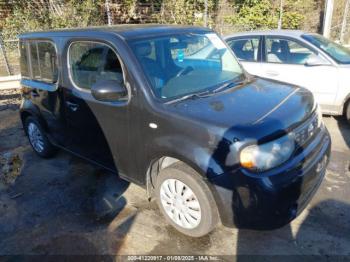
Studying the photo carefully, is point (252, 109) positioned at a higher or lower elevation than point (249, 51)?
lower

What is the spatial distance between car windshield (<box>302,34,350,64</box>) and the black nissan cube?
249 cm

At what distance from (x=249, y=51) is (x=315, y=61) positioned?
124 centimetres

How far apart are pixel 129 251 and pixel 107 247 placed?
23cm

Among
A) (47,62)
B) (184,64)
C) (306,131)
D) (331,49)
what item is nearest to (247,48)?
(331,49)

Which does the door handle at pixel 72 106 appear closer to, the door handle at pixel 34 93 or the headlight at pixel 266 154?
the door handle at pixel 34 93

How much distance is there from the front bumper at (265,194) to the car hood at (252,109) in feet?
1.03

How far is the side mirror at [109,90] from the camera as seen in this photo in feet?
9.43

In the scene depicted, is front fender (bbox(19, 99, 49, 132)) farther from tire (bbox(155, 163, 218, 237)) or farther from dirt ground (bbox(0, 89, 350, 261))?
tire (bbox(155, 163, 218, 237))

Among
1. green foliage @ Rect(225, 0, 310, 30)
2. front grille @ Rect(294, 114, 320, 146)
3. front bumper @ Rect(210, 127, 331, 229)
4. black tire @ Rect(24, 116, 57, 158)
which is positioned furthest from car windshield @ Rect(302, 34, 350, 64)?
green foliage @ Rect(225, 0, 310, 30)

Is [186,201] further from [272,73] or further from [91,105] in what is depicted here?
[272,73]

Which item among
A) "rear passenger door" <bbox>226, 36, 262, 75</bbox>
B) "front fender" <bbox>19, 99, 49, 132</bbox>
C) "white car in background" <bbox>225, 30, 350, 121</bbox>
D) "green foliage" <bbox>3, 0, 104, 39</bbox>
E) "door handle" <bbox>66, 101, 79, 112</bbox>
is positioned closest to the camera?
"door handle" <bbox>66, 101, 79, 112</bbox>

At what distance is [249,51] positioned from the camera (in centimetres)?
602

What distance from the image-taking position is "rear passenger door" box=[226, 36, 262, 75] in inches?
230

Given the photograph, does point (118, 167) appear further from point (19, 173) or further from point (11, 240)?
point (19, 173)
